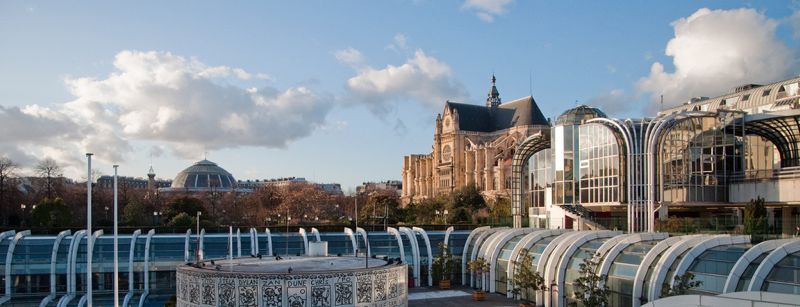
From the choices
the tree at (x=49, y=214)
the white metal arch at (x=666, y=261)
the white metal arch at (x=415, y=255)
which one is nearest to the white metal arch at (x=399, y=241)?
the white metal arch at (x=415, y=255)

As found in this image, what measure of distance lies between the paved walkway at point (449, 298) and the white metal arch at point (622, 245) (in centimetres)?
699

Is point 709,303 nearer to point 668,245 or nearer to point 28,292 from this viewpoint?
point 668,245

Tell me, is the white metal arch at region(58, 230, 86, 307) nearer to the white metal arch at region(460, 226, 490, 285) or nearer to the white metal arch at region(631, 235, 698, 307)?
the white metal arch at region(460, 226, 490, 285)

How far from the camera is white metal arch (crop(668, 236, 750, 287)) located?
88.2 feet

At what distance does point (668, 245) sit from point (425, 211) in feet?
205

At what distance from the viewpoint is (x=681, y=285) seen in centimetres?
2541

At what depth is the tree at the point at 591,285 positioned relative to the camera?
28.8 metres

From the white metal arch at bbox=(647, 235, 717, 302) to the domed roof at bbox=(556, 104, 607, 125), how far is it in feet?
83.9

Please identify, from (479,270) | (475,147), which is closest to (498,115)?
(475,147)

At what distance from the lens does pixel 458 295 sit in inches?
1577

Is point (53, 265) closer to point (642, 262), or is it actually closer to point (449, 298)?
point (449, 298)

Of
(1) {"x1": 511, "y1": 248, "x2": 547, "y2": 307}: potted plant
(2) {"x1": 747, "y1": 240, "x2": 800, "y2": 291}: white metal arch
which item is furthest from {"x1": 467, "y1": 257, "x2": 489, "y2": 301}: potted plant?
(2) {"x1": 747, "y1": 240, "x2": 800, "y2": 291}: white metal arch

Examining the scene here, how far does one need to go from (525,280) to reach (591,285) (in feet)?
16.7

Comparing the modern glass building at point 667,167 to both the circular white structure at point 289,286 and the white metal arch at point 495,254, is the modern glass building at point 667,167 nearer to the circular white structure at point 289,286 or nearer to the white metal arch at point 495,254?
the white metal arch at point 495,254
